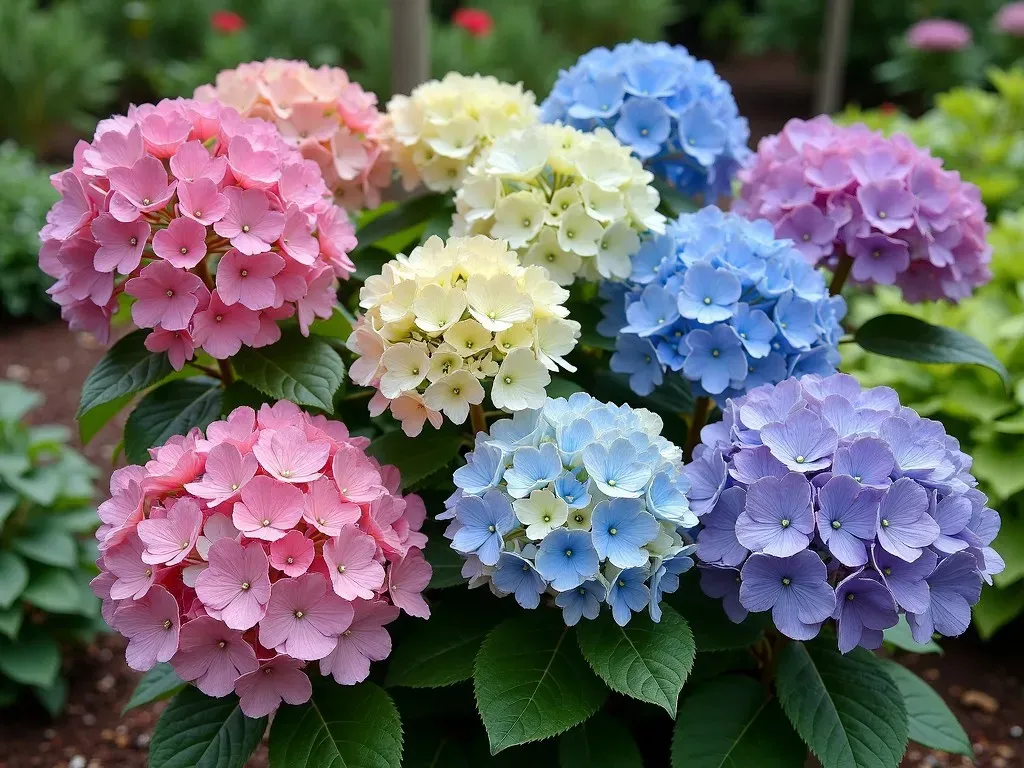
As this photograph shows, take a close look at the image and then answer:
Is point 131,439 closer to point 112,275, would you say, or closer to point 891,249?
point 112,275

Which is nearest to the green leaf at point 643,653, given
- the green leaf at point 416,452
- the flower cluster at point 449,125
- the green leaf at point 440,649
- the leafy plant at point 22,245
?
the green leaf at point 440,649

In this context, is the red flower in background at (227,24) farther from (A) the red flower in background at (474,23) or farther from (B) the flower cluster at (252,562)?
(B) the flower cluster at (252,562)

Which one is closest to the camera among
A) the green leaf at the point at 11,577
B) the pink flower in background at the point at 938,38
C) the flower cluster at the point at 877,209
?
the flower cluster at the point at 877,209

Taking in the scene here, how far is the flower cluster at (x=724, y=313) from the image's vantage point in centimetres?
149

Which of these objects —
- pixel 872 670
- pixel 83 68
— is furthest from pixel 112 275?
pixel 83 68

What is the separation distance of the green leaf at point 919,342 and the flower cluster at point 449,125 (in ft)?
2.46

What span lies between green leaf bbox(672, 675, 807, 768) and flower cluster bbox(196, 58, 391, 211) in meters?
1.03

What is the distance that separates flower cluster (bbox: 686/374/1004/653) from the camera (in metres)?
1.21

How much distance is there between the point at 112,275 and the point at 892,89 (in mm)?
10560

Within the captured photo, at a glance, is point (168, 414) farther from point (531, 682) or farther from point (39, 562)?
point (39, 562)

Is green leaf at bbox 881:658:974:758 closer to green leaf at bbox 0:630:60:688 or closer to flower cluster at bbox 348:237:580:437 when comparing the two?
flower cluster at bbox 348:237:580:437

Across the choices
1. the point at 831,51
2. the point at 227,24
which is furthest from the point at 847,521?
the point at 227,24

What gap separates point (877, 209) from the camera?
1735 mm

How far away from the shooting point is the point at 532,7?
374 inches
